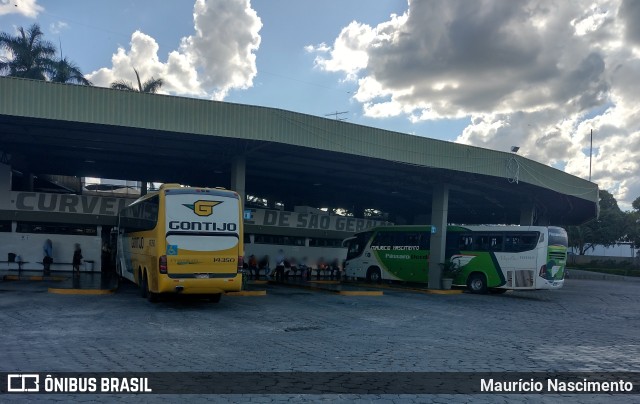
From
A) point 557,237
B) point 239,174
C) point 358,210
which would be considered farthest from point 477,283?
point 358,210

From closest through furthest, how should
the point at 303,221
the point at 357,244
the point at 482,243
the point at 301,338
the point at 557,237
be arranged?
1. the point at 301,338
2. the point at 557,237
3. the point at 482,243
4. the point at 357,244
5. the point at 303,221

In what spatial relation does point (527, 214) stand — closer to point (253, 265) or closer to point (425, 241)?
point (425, 241)

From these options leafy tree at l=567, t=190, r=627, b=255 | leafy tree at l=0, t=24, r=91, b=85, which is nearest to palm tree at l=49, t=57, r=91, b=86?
leafy tree at l=0, t=24, r=91, b=85

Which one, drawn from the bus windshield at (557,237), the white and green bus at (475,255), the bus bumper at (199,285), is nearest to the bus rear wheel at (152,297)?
the bus bumper at (199,285)

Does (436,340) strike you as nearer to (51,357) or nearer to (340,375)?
(340,375)

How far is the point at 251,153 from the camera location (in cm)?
2234

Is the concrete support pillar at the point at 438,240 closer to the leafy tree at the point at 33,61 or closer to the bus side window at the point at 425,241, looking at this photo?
the bus side window at the point at 425,241

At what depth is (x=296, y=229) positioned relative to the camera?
32.9 m

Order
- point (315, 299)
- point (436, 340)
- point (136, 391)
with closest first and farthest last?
point (136, 391), point (436, 340), point (315, 299)

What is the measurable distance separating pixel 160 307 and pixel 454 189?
815 inches

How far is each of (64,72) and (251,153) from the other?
73.6ft

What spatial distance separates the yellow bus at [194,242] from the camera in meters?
14.3

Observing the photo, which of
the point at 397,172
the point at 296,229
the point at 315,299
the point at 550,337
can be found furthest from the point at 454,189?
the point at 550,337

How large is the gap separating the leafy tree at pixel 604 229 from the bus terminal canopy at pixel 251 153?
3273 cm
